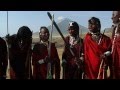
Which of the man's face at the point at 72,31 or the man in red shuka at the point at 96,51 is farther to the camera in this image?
the man's face at the point at 72,31

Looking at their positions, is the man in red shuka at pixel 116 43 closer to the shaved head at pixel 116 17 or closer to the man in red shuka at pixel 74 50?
the shaved head at pixel 116 17

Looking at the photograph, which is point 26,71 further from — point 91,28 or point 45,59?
point 91,28

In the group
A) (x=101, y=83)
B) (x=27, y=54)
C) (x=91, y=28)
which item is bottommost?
(x=101, y=83)

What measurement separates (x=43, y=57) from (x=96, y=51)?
39.6 inches

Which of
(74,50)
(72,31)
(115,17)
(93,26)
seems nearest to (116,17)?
(115,17)

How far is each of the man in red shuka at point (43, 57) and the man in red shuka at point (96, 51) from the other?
1.99 ft

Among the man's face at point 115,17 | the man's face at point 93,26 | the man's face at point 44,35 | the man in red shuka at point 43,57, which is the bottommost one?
the man in red shuka at point 43,57

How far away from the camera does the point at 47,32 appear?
7789mm

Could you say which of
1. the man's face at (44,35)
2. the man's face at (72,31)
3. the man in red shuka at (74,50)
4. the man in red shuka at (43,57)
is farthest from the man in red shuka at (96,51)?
the man's face at (44,35)

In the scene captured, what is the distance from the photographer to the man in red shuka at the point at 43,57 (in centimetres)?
779

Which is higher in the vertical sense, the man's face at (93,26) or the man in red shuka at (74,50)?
the man's face at (93,26)
